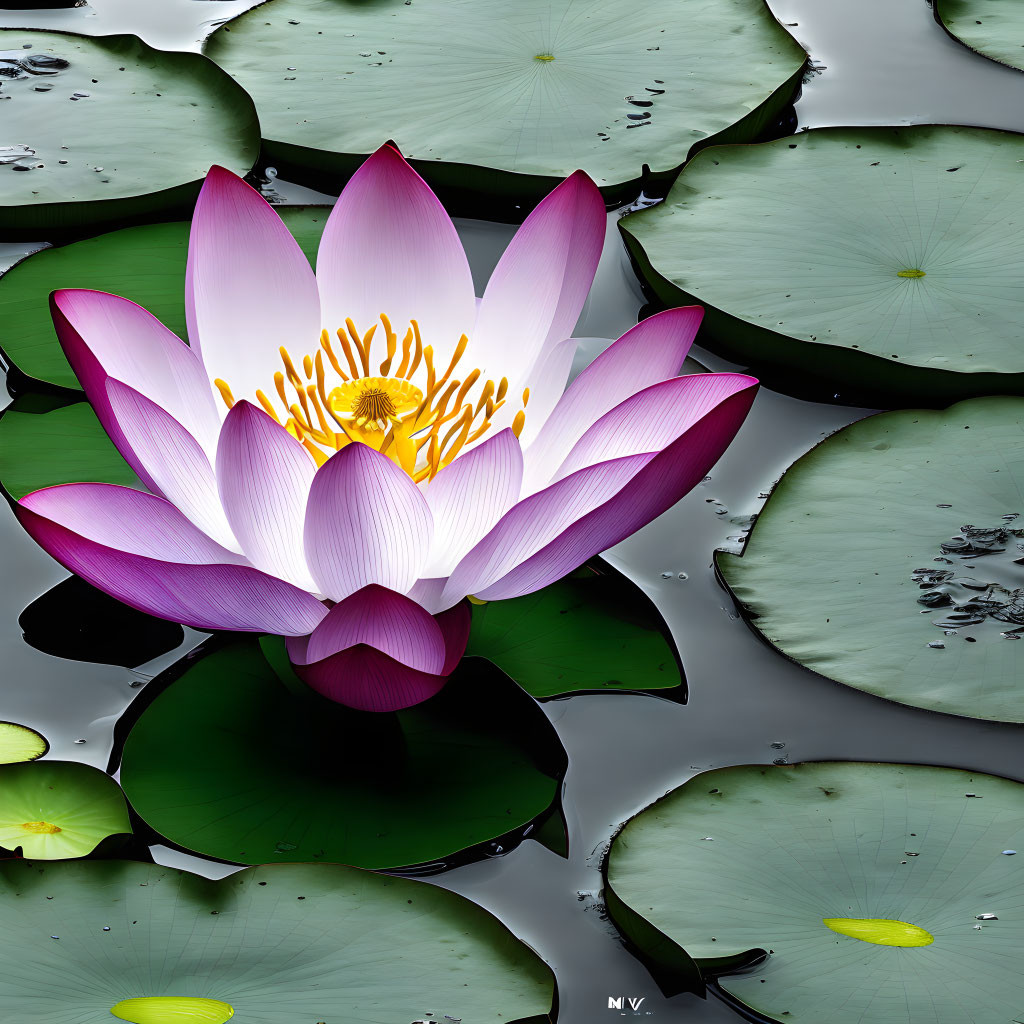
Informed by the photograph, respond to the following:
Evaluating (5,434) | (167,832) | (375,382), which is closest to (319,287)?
(375,382)

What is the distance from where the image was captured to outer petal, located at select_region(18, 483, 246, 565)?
3.87 feet

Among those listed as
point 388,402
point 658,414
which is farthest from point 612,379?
point 388,402

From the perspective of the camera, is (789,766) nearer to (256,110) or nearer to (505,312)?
(505,312)

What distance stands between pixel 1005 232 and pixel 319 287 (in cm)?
118

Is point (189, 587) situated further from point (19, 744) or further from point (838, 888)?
point (838, 888)

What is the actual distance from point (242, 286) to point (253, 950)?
792 millimetres

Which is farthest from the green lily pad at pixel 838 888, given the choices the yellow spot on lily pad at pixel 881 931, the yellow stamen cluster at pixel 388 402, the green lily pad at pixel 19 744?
the green lily pad at pixel 19 744

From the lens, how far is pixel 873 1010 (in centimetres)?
104

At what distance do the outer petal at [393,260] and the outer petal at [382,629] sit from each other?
50cm

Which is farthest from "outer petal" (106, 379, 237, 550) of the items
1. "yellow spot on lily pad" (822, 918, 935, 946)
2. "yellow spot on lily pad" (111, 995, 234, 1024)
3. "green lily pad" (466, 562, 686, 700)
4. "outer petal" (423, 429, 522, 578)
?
"yellow spot on lily pad" (822, 918, 935, 946)

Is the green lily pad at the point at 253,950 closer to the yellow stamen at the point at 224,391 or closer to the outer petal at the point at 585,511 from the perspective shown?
the outer petal at the point at 585,511

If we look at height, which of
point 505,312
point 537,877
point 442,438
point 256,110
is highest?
point 256,110

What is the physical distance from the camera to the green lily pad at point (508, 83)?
2.20 metres

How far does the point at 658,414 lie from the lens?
1267 millimetres
